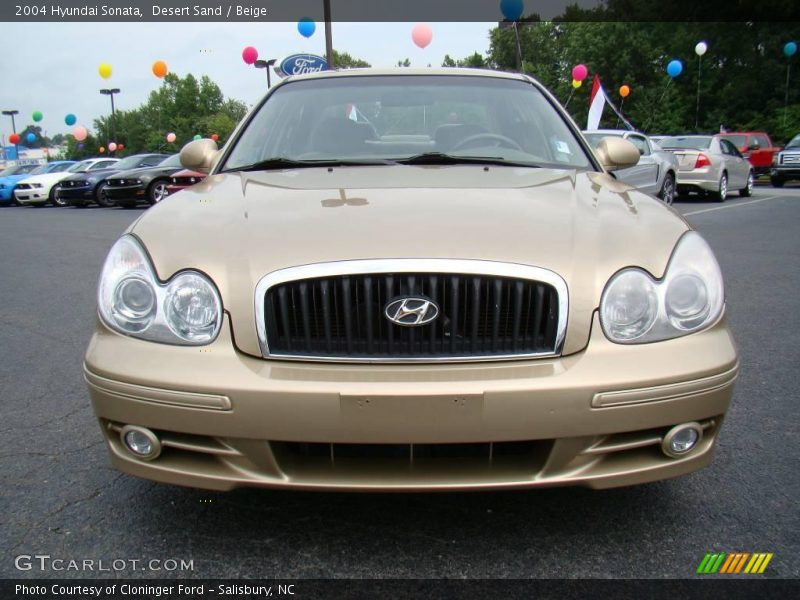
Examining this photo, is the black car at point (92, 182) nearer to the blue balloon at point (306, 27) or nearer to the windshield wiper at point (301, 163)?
the blue balloon at point (306, 27)

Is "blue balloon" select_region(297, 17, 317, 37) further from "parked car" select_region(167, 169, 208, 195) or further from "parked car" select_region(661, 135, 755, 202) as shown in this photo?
"parked car" select_region(661, 135, 755, 202)

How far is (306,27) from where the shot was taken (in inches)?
796

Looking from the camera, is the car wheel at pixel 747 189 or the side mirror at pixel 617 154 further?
the car wheel at pixel 747 189

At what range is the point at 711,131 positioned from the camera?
39250mm

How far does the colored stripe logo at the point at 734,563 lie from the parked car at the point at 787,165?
71.0 feet

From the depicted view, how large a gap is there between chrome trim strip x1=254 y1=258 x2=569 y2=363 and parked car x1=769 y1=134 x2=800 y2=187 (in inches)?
863

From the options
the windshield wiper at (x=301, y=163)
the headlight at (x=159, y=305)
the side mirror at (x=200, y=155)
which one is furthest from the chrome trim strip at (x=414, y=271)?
the side mirror at (x=200, y=155)

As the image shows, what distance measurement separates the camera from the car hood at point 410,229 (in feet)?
6.36

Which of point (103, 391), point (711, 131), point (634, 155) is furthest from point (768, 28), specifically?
point (103, 391)

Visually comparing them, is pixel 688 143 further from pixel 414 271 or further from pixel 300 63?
pixel 414 271

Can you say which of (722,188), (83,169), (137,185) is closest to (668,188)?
(722,188)

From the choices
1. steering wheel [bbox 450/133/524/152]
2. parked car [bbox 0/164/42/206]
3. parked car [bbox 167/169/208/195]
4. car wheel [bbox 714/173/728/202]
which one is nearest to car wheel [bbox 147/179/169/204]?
parked car [bbox 167/169/208/195]

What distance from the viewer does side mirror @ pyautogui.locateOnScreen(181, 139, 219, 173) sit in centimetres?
324

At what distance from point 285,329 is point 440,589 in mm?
836
